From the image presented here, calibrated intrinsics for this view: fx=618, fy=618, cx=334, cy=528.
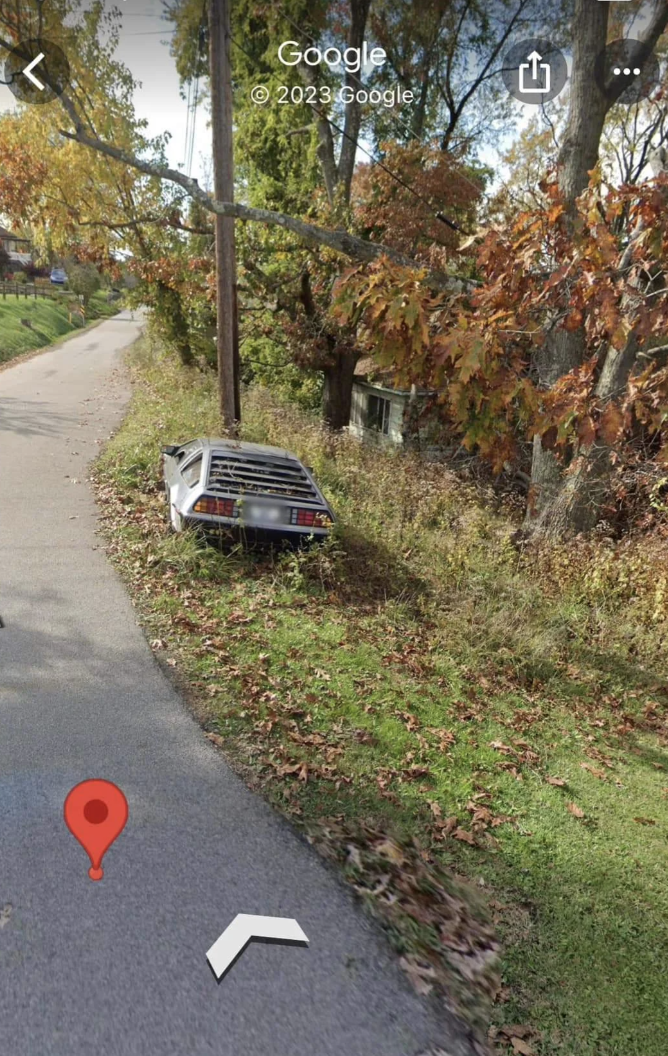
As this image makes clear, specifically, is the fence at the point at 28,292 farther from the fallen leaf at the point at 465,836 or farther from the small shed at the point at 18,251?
the fallen leaf at the point at 465,836

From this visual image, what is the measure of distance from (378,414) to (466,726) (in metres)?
17.8

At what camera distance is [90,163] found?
15.0 meters

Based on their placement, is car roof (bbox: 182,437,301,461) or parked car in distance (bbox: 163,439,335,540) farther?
car roof (bbox: 182,437,301,461)

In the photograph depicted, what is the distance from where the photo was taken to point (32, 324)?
31047mm

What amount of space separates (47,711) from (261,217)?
6767 mm

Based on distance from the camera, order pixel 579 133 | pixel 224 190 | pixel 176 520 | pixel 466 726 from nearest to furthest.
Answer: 1. pixel 466 726
2. pixel 176 520
3. pixel 579 133
4. pixel 224 190

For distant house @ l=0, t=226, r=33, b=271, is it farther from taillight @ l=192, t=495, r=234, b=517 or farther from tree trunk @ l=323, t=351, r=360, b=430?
taillight @ l=192, t=495, r=234, b=517

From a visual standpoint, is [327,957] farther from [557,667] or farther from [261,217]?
[261,217]

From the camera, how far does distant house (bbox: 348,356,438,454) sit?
17.7m

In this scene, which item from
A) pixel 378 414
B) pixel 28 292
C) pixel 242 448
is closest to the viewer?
pixel 242 448

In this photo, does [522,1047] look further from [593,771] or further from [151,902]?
→ [593,771]

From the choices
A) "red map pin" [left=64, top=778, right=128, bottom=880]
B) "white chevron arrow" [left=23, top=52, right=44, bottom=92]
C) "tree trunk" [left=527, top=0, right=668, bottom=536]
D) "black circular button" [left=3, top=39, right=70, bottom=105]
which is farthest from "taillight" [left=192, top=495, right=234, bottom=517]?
"white chevron arrow" [left=23, top=52, right=44, bottom=92]

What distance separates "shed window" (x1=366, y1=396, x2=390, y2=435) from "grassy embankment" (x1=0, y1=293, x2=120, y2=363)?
9.33m

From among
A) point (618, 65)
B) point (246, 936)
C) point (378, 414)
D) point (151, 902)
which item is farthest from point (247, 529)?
point (378, 414)
